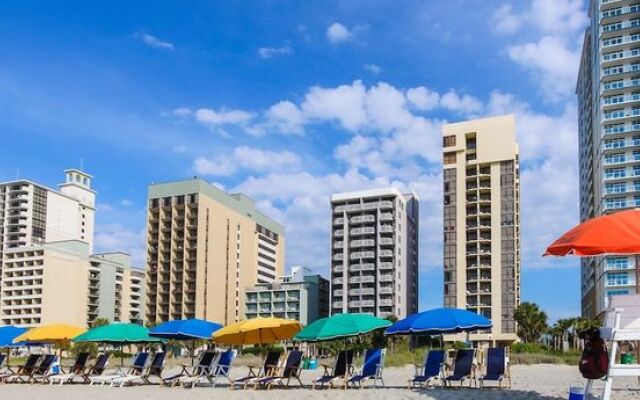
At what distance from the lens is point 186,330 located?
740 inches

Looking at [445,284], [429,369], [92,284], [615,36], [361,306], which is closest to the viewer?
[429,369]

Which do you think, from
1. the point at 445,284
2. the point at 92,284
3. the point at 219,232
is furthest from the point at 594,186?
the point at 92,284

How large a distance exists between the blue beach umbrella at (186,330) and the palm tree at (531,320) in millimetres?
53099

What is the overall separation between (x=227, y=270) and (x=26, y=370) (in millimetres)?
78831

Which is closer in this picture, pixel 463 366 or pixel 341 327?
pixel 463 366

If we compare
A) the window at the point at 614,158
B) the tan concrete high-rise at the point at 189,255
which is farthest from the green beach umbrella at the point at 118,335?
the tan concrete high-rise at the point at 189,255

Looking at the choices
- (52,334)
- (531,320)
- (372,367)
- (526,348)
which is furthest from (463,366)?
(531,320)

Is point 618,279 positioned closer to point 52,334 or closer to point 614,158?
point 614,158

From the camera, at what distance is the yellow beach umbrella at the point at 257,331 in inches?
702

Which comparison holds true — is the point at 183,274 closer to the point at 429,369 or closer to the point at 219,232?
the point at 219,232

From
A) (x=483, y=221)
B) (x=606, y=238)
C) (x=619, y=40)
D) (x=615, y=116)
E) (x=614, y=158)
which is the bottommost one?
(x=606, y=238)

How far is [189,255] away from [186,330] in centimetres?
7824

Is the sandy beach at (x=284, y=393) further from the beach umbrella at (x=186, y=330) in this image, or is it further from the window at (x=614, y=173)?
the window at (x=614, y=173)

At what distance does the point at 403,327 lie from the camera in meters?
16.5
